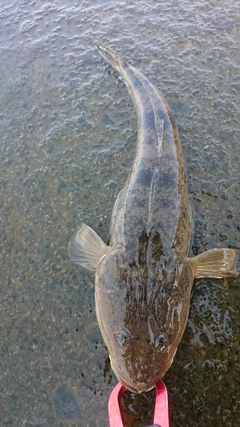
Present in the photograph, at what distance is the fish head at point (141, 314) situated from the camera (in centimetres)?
203

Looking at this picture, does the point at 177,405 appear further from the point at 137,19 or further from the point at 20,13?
the point at 20,13

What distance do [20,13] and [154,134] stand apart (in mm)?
3373

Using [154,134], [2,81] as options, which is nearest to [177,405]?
[154,134]

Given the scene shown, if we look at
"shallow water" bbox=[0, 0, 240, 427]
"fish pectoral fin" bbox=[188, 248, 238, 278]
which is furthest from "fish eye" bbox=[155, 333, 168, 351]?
"fish pectoral fin" bbox=[188, 248, 238, 278]

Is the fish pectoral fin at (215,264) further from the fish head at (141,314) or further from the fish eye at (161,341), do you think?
the fish eye at (161,341)

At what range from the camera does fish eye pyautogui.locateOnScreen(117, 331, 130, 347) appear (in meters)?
2.08

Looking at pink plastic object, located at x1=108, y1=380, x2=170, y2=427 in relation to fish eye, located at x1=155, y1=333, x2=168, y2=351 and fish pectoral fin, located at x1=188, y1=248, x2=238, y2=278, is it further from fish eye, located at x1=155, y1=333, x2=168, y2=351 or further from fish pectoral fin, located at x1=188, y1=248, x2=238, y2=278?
fish pectoral fin, located at x1=188, y1=248, x2=238, y2=278

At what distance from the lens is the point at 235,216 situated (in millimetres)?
3029

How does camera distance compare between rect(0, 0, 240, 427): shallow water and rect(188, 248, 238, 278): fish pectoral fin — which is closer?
rect(0, 0, 240, 427): shallow water

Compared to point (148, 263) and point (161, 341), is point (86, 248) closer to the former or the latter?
point (148, 263)

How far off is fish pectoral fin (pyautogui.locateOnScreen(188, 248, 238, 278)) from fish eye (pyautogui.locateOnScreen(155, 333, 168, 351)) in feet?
2.12

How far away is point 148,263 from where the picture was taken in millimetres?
2344

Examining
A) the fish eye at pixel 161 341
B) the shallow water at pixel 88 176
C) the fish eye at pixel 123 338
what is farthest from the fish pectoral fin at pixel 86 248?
the fish eye at pixel 161 341

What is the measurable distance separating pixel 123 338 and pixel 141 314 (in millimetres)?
179
